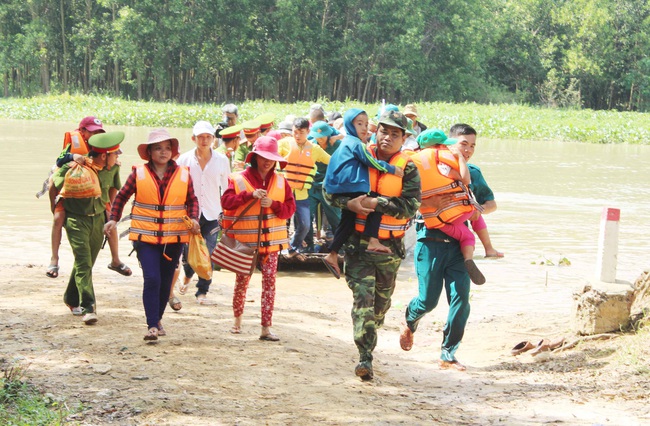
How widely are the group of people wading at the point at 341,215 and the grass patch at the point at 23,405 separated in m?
1.36

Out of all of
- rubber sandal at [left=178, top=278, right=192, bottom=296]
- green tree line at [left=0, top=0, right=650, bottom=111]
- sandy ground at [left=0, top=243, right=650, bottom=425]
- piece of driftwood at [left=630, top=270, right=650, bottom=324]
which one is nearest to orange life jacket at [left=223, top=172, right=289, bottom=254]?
sandy ground at [left=0, top=243, right=650, bottom=425]

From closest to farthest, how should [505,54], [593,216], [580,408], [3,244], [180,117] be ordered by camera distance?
[580,408] < [3,244] < [593,216] < [180,117] < [505,54]

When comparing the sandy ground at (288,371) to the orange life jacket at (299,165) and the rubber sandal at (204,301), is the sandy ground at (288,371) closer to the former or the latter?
the rubber sandal at (204,301)

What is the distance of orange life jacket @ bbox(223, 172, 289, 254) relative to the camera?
21.5ft

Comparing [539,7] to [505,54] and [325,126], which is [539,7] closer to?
[505,54]

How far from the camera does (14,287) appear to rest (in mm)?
8320

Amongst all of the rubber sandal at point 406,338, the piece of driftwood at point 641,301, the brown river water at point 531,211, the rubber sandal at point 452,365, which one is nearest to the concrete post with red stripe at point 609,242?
the piece of driftwood at point 641,301

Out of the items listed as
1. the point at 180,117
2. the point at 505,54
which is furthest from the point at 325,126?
the point at 505,54

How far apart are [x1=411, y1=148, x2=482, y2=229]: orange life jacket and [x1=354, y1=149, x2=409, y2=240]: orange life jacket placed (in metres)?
0.61

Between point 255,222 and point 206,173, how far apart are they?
166 centimetres

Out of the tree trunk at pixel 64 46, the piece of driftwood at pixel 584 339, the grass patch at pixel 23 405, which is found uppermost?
the tree trunk at pixel 64 46

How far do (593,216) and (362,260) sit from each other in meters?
12.6

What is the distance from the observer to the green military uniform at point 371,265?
19.0ft

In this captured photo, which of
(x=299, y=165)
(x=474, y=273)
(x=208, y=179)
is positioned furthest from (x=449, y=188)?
(x=299, y=165)
